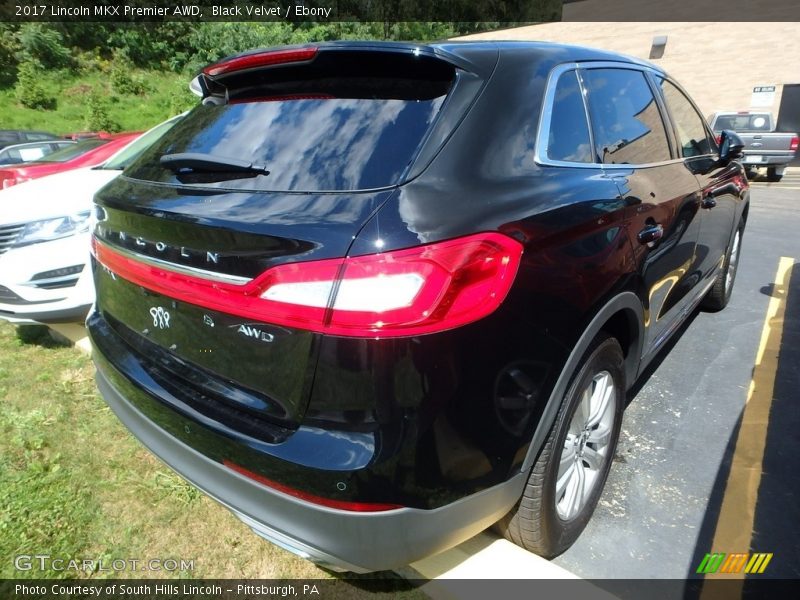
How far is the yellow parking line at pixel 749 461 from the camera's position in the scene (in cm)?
217

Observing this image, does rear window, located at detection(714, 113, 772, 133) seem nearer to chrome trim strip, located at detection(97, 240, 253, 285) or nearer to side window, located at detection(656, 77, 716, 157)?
side window, located at detection(656, 77, 716, 157)

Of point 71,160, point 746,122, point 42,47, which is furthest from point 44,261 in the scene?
point 42,47

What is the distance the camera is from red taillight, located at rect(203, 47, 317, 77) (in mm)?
1759

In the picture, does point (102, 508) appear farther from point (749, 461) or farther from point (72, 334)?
point (749, 461)

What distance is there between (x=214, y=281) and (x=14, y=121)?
2634 centimetres

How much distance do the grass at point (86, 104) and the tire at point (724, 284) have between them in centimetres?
2514

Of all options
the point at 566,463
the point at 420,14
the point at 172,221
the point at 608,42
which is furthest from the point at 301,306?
the point at 420,14

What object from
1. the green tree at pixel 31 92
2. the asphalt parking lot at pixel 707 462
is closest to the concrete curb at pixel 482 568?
the asphalt parking lot at pixel 707 462

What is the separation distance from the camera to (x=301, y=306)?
1.36 meters

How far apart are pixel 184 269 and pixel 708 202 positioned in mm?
2864

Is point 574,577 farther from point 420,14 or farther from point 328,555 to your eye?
point 420,14

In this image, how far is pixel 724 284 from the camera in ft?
14.6

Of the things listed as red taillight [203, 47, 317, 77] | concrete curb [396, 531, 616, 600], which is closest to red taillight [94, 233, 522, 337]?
red taillight [203, 47, 317, 77]

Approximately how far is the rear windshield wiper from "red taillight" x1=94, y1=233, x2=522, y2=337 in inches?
16.5
